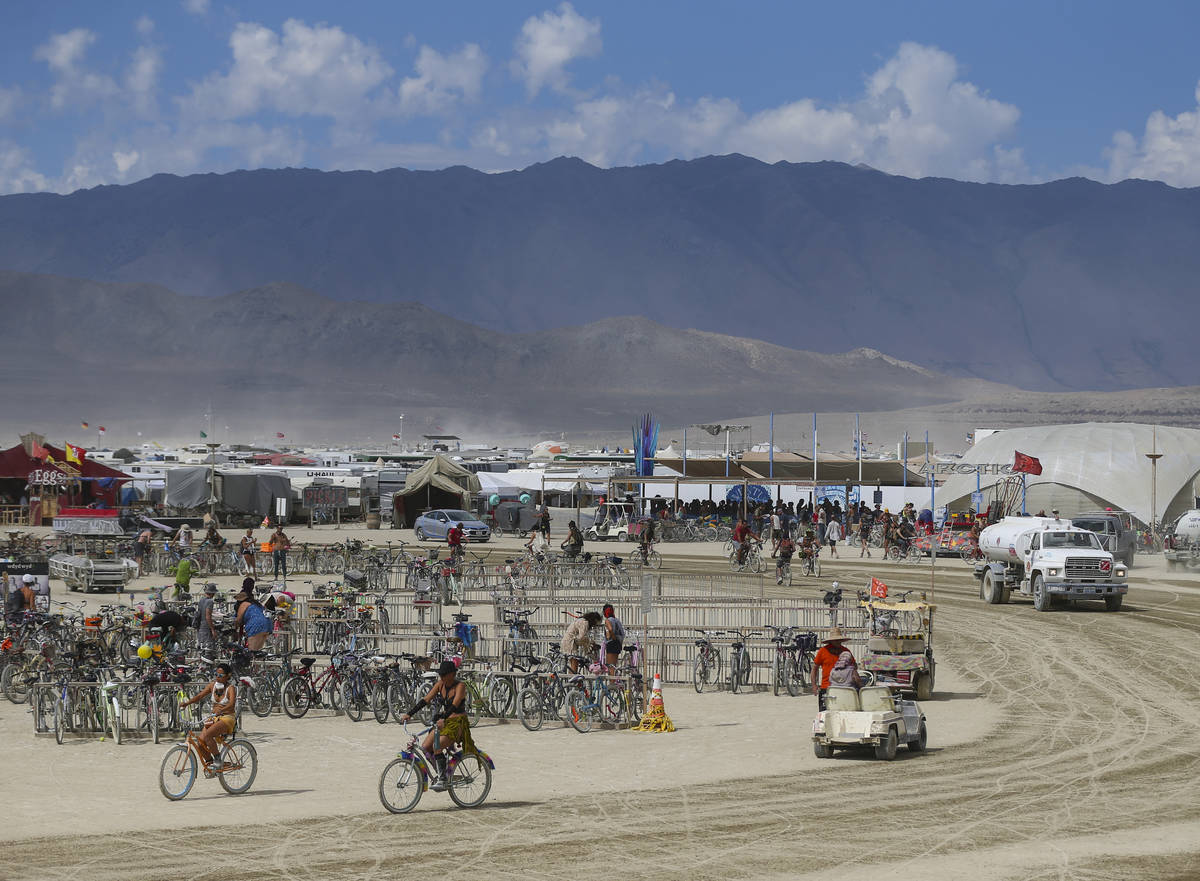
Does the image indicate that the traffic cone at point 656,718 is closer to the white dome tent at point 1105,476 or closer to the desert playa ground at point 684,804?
the desert playa ground at point 684,804

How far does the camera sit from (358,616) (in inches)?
1040

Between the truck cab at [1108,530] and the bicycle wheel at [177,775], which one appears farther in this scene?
the truck cab at [1108,530]

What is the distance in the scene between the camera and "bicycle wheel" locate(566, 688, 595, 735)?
19.8 metres

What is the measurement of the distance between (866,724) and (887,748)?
373 millimetres

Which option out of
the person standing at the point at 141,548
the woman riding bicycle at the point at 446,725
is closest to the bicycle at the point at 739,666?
the woman riding bicycle at the point at 446,725

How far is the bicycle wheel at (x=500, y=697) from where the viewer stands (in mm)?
20500

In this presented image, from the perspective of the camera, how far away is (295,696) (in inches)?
814

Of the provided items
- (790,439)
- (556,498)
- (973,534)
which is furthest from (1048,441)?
(790,439)

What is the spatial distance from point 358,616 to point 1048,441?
50204mm

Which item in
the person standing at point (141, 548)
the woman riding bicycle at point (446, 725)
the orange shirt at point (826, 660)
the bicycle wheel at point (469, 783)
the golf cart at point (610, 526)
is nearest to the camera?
the woman riding bicycle at point (446, 725)

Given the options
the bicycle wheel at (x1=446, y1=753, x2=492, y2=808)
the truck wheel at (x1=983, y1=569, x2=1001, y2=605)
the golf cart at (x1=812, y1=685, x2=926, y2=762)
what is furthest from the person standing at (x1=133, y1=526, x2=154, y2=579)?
the bicycle wheel at (x1=446, y1=753, x2=492, y2=808)

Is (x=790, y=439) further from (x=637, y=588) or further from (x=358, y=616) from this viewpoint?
(x=358, y=616)

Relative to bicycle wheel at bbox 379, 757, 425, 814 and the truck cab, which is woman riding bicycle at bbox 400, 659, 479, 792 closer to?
bicycle wheel at bbox 379, 757, 425, 814

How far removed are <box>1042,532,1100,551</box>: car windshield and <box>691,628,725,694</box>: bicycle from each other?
51.0ft
